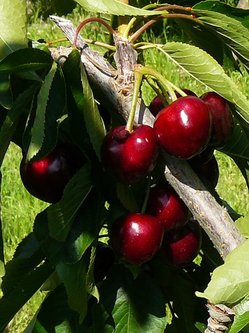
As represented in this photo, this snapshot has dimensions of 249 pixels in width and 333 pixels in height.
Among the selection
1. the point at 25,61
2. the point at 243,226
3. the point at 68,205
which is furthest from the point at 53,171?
the point at 243,226

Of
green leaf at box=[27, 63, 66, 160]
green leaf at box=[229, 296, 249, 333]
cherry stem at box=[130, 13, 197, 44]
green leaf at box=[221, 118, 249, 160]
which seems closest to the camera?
green leaf at box=[229, 296, 249, 333]

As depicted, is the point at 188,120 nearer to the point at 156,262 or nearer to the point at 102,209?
the point at 102,209

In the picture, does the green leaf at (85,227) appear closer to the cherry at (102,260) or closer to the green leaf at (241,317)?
the cherry at (102,260)

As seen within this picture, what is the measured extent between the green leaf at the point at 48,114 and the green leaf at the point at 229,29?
0.20m

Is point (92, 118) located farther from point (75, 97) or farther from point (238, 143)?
point (238, 143)

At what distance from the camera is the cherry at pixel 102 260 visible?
3.66 ft

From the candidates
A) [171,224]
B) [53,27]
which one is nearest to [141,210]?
[171,224]

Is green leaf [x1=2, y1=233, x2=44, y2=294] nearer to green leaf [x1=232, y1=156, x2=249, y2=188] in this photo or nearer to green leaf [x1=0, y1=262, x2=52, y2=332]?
green leaf [x1=0, y1=262, x2=52, y2=332]

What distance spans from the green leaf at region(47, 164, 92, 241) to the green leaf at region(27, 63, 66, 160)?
6 cm

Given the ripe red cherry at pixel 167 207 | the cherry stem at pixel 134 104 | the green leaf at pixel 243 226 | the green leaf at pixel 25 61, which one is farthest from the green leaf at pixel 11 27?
the green leaf at pixel 243 226

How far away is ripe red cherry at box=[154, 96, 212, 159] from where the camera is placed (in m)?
0.91

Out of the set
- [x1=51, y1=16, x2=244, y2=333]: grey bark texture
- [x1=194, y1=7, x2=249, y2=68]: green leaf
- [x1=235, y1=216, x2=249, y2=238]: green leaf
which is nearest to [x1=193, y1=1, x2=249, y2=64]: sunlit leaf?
[x1=194, y1=7, x2=249, y2=68]: green leaf

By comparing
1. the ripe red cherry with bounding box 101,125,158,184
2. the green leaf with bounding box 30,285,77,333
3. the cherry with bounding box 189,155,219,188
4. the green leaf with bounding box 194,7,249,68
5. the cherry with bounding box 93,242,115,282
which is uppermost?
the green leaf with bounding box 194,7,249,68

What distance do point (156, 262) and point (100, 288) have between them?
3.4 inches
